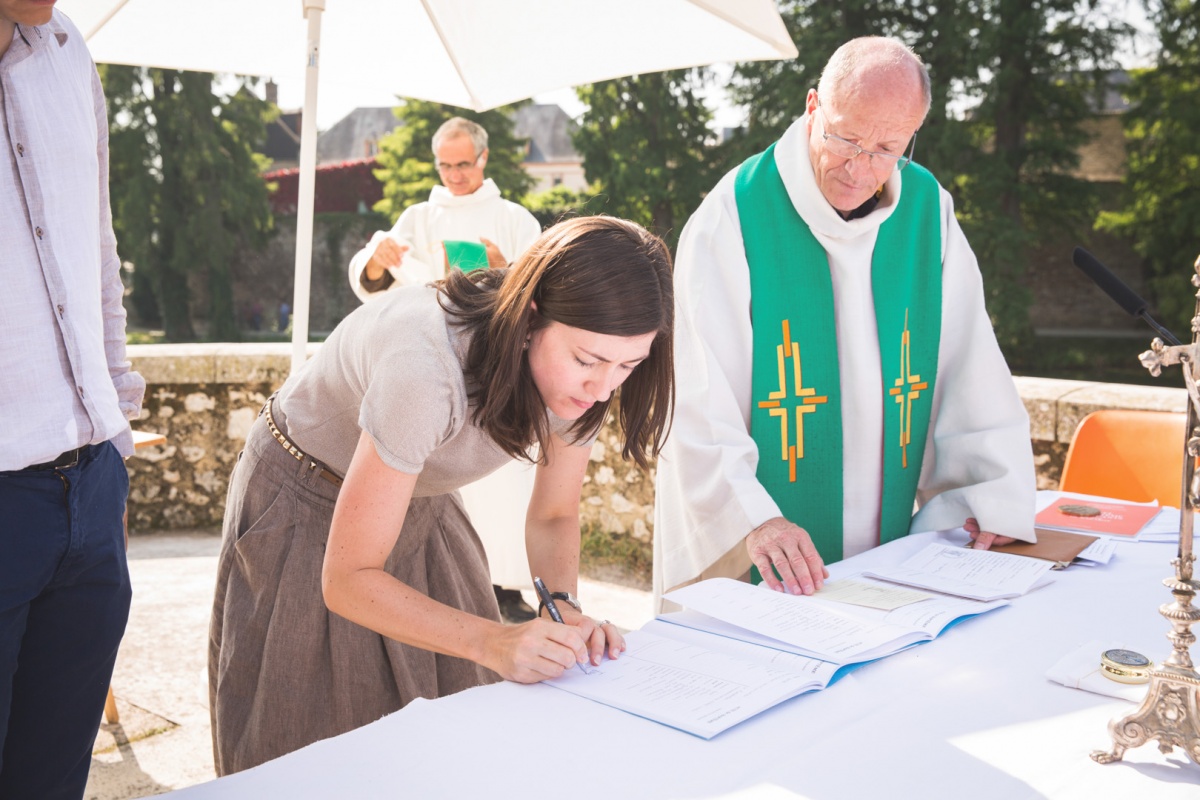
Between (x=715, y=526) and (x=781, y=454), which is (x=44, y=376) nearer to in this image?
(x=715, y=526)

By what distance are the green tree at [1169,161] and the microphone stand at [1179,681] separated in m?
17.5

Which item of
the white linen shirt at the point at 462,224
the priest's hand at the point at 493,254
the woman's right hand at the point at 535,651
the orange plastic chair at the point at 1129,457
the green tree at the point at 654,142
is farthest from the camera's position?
the green tree at the point at 654,142

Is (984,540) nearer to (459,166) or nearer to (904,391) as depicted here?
(904,391)

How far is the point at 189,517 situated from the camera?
229 inches

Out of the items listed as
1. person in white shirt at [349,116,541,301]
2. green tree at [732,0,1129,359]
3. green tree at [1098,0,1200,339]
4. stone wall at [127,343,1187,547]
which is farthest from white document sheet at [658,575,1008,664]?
green tree at [1098,0,1200,339]

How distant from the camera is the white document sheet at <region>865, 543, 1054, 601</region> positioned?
6.48 ft

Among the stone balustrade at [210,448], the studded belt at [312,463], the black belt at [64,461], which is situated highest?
the black belt at [64,461]

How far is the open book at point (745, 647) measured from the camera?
1.45 metres

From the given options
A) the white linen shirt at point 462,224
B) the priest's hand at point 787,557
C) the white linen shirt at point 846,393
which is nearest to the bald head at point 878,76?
the white linen shirt at point 846,393

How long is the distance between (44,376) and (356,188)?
39.0m

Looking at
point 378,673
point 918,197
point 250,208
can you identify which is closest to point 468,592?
point 378,673

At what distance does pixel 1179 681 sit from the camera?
4.29 feet

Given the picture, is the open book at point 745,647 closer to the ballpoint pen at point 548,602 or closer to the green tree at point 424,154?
the ballpoint pen at point 548,602

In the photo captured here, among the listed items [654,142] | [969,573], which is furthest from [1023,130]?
[969,573]
